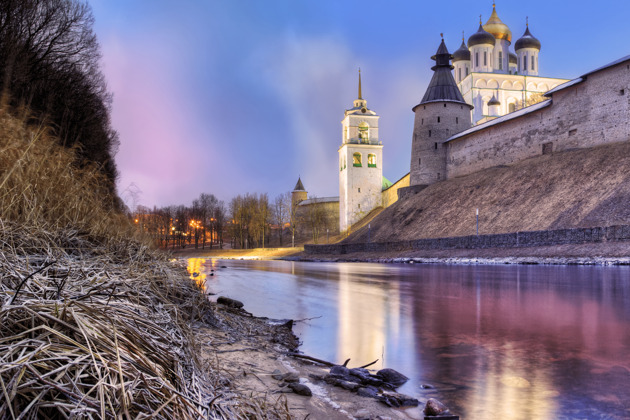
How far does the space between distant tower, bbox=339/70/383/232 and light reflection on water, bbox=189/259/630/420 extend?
199 ft

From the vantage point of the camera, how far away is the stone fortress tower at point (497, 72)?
238 feet

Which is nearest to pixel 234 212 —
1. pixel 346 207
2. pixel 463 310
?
pixel 346 207

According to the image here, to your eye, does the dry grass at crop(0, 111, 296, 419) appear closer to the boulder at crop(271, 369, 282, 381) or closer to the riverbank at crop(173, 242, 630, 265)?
the boulder at crop(271, 369, 282, 381)

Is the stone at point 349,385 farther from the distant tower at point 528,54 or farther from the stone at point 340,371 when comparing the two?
the distant tower at point 528,54

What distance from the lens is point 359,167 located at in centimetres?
7394

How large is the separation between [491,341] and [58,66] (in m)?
25.8

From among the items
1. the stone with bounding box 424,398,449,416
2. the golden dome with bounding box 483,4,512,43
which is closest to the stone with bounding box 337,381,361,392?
the stone with bounding box 424,398,449,416

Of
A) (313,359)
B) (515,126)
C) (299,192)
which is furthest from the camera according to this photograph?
(299,192)

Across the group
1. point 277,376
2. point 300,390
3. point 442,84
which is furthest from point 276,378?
point 442,84

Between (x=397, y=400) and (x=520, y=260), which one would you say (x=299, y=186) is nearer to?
(x=520, y=260)

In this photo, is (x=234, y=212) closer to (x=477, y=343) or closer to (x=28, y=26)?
(x=28, y=26)

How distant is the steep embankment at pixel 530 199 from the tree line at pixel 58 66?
26.3 meters

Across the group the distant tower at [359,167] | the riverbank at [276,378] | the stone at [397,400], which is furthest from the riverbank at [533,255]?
the distant tower at [359,167]

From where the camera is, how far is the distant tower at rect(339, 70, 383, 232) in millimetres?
72750
